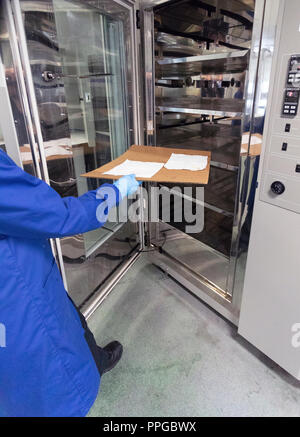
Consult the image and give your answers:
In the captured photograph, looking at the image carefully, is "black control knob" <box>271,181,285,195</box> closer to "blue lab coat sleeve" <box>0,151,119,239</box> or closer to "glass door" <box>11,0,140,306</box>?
"blue lab coat sleeve" <box>0,151,119,239</box>

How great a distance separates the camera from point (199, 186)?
211 cm

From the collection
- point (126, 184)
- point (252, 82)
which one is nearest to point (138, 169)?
point (126, 184)

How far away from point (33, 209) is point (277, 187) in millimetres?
1031

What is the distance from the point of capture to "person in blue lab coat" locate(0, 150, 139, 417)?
0.87 metres

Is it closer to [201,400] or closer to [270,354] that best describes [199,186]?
[270,354]

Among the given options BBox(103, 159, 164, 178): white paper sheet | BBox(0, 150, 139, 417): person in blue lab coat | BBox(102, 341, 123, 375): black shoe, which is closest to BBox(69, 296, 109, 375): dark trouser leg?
BBox(102, 341, 123, 375): black shoe

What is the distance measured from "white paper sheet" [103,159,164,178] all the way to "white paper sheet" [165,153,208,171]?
6 cm

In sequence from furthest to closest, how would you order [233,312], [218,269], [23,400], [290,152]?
[218,269] < [233,312] < [290,152] < [23,400]

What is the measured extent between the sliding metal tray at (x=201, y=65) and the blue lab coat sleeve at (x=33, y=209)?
3.67ft

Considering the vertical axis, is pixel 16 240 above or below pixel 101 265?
above

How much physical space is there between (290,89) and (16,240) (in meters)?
1.19

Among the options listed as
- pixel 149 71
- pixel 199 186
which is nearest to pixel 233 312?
pixel 199 186

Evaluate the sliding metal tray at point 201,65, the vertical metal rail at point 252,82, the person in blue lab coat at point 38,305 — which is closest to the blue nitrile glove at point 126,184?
the person in blue lab coat at point 38,305

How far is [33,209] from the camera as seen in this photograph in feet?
2.84
